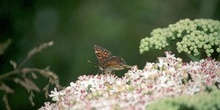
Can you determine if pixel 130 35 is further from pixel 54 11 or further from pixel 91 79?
pixel 91 79

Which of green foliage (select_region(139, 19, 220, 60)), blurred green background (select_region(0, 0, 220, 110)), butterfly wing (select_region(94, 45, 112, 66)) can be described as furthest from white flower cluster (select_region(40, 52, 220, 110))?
blurred green background (select_region(0, 0, 220, 110))

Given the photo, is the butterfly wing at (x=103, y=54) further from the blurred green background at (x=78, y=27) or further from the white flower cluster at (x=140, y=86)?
the blurred green background at (x=78, y=27)

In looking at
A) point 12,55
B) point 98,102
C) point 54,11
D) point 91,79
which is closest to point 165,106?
point 98,102

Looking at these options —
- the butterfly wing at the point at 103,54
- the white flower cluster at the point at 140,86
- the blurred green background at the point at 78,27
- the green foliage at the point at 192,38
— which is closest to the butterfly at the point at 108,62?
the butterfly wing at the point at 103,54

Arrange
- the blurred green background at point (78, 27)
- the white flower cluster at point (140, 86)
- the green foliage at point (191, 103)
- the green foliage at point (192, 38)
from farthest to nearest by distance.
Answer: the blurred green background at point (78, 27), the green foliage at point (192, 38), the white flower cluster at point (140, 86), the green foliage at point (191, 103)

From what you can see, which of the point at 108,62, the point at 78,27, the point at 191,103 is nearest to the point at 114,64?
the point at 108,62

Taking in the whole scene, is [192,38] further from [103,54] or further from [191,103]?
[191,103]
